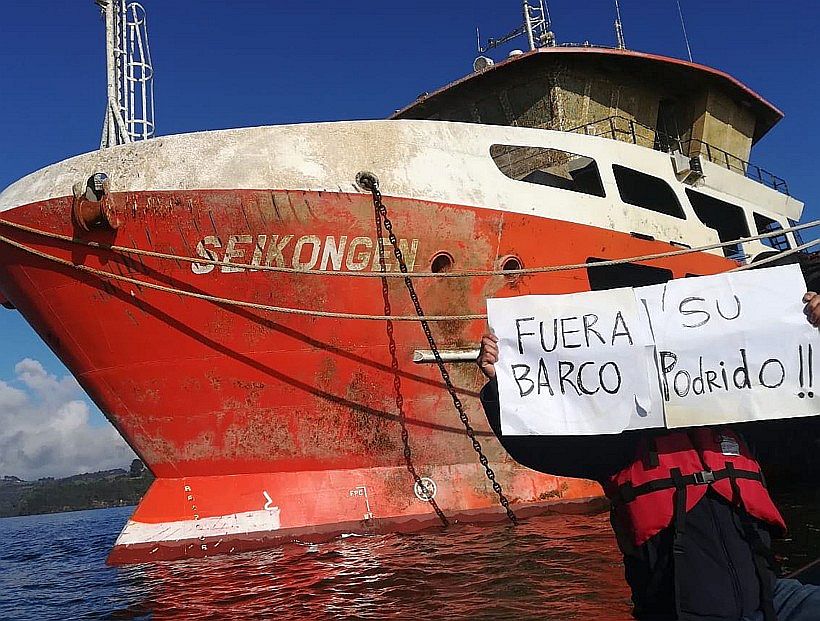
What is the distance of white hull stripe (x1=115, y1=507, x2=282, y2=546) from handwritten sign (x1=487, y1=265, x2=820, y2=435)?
4.45 meters

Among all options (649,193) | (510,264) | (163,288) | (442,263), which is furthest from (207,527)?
(649,193)

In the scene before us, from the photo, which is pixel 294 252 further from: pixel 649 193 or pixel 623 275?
pixel 649 193

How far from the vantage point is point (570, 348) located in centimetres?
335

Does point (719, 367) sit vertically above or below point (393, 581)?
above

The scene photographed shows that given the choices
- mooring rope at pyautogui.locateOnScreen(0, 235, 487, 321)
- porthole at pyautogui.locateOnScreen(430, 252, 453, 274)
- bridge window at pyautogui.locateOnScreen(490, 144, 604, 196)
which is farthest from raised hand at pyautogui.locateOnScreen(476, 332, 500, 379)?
bridge window at pyautogui.locateOnScreen(490, 144, 604, 196)

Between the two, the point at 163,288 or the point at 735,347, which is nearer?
the point at 735,347

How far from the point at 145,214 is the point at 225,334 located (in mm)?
1469

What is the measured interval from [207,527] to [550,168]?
7071mm

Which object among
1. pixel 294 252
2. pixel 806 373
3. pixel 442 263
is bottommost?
pixel 806 373

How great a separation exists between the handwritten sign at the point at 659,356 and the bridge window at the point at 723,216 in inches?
325

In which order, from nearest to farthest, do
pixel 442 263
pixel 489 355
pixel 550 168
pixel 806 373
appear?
pixel 806 373 < pixel 489 355 < pixel 442 263 < pixel 550 168

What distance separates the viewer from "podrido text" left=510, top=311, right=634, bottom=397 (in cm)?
324

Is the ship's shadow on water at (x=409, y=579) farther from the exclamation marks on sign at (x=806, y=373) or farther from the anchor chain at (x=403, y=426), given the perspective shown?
the exclamation marks on sign at (x=806, y=373)

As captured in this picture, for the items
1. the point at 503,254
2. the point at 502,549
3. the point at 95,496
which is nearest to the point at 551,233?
the point at 503,254
